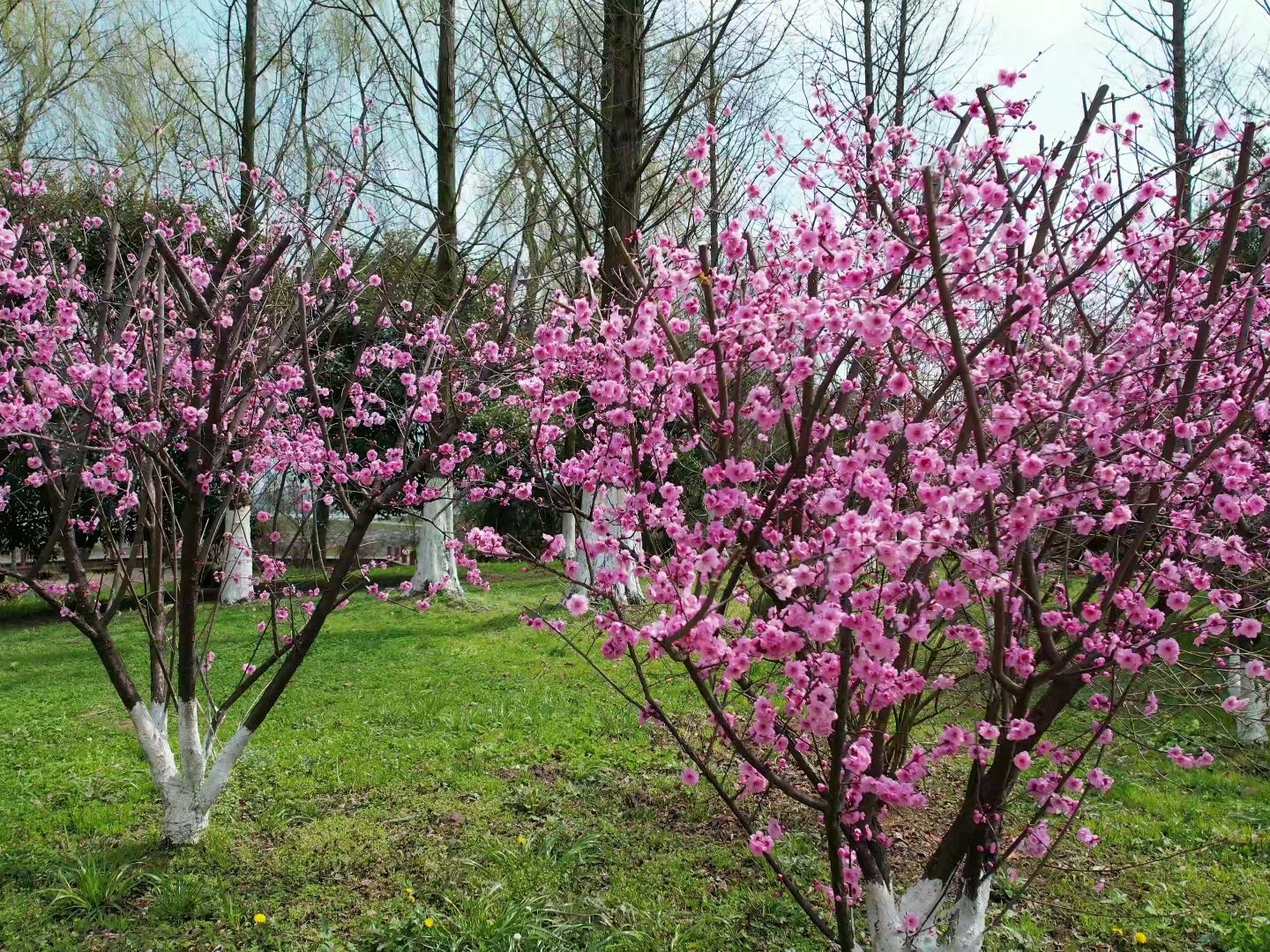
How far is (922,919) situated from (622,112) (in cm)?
667

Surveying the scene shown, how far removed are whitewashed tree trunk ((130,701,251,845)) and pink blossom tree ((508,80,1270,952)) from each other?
2024 millimetres

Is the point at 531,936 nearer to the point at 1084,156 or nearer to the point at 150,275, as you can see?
the point at 1084,156

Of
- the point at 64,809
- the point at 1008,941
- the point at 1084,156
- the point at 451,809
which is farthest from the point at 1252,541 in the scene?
the point at 64,809

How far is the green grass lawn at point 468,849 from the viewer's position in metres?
3.13

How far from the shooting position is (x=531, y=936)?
3006mm

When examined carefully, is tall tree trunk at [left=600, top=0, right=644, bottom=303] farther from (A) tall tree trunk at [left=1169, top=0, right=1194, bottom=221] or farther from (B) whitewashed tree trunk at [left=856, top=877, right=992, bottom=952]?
(B) whitewashed tree trunk at [left=856, top=877, right=992, bottom=952]

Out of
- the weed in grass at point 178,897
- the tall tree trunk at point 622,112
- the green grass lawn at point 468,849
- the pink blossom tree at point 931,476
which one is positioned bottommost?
the green grass lawn at point 468,849

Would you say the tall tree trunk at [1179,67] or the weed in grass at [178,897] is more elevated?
the tall tree trunk at [1179,67]

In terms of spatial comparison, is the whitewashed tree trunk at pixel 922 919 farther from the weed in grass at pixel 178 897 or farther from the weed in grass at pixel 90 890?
the weed in grass at pixel 90 890

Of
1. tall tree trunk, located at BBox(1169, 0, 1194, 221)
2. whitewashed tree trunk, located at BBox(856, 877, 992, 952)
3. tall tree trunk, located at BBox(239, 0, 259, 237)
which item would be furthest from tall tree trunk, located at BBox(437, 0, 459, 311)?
whitewashed tree trunk, located at BBox(856, 877, 992, 952)

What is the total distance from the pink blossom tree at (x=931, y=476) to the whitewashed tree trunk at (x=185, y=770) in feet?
6.64

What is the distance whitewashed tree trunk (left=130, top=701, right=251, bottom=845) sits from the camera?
3576 millimetres

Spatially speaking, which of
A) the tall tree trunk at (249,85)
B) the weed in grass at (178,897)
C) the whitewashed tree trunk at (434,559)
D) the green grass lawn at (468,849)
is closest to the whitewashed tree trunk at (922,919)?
the green grass lawn at (468,849)

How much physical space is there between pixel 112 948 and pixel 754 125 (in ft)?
31.3
